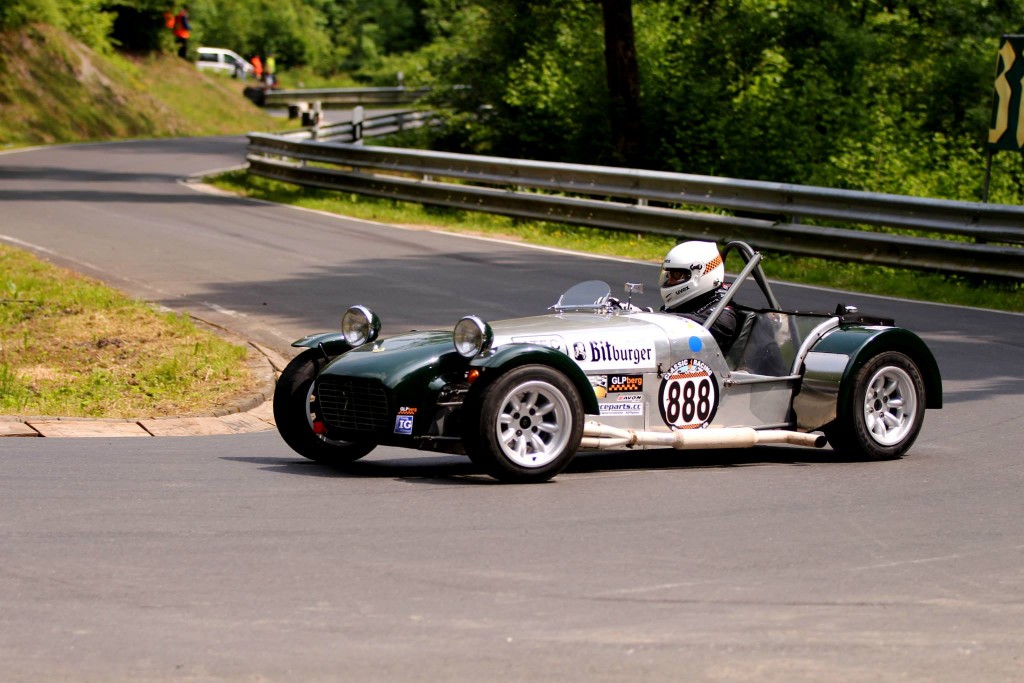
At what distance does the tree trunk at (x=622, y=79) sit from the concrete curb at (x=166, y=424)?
1650cm

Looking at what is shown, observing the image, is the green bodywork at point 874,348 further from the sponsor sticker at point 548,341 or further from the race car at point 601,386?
the sponsor sticker at point 548,341

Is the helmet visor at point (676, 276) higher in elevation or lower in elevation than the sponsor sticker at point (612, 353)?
higher

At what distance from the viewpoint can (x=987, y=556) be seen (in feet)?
20.0

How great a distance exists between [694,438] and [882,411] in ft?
4.53

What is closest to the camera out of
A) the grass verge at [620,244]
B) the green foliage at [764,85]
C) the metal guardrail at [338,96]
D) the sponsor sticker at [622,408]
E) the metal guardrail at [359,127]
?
the sponsor sticker at [622,408]

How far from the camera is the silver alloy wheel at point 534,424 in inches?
280

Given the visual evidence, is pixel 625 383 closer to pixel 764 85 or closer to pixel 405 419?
pixel 405 419

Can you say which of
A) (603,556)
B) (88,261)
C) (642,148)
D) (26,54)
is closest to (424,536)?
(603,556)

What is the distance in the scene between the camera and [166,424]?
9.36 metres

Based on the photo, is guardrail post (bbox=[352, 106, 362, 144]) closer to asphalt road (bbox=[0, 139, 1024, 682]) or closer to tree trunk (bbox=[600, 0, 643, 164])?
tree trunk (bbox=[600, 0, 643, 164])

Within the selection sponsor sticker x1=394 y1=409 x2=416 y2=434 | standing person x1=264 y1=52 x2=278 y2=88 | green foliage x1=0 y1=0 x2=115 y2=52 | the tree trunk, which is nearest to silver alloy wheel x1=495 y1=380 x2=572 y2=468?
sponsor sticker x1=394 y1=409 x2=416 y2=434

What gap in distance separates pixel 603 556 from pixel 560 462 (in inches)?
54.2

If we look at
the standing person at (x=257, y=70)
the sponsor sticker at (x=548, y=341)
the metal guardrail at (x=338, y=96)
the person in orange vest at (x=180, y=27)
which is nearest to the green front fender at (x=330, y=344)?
the sponsor sticker at (x=548, y=341)

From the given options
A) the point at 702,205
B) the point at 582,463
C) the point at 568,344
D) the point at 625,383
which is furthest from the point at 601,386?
the point at 702,205
